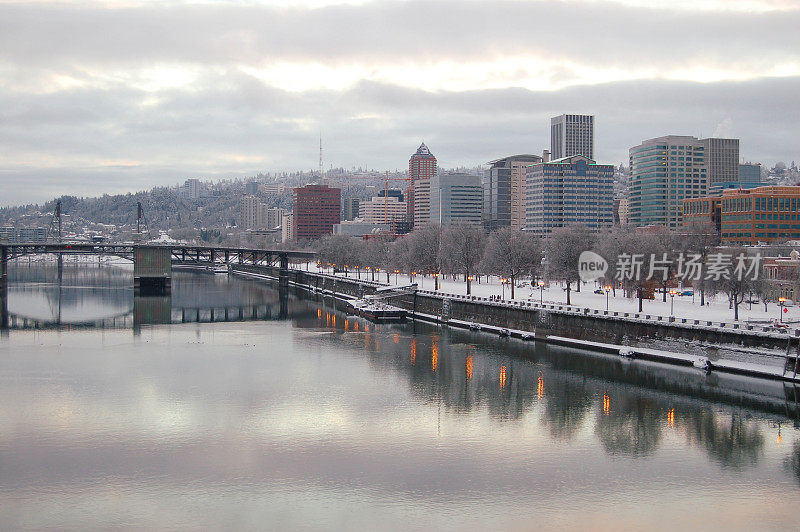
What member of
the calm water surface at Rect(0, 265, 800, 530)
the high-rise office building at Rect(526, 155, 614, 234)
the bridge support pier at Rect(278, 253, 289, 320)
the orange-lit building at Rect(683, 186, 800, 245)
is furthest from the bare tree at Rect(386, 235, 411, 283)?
the high-rise office building at Rect(526, 155, 614, 234)

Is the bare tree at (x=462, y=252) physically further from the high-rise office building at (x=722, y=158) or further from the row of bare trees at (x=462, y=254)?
the high-rise office building at (x=722, y=158)

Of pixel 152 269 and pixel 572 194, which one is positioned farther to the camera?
pixel 572 194

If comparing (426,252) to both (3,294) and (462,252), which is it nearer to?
(462,252)

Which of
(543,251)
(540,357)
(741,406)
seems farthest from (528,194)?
(741,406)

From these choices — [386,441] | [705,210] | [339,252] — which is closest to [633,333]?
[386,441]

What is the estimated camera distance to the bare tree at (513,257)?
72125 mm

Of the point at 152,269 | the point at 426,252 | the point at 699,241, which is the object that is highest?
the point at 699,241

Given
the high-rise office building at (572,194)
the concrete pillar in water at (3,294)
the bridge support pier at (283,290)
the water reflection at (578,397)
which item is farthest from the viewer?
the high-rise office building at (572,194)

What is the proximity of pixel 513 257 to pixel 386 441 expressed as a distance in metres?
44.5

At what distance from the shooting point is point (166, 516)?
875 inches

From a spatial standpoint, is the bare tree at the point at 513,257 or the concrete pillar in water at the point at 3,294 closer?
the concrete pillar in water at the point at 3,294

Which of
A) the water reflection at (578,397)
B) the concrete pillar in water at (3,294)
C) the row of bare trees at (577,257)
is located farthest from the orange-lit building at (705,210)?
the concrete pillar in water at (3,294)

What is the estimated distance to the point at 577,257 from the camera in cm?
6531

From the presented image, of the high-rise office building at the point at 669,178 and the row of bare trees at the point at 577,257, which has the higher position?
the high-rise office building at the point at 669,178
